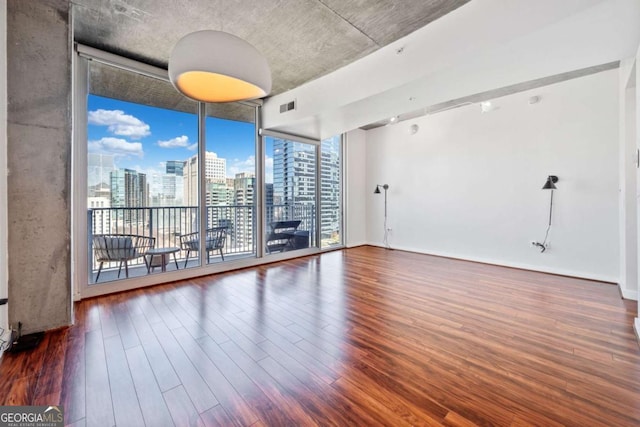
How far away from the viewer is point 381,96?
143 inches

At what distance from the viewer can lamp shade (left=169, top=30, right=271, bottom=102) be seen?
176cm

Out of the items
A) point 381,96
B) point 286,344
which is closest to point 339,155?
point 381,96

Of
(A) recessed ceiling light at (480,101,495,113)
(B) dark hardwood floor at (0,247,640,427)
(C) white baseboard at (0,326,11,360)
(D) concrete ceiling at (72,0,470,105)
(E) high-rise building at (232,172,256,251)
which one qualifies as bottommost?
(B) dark hardwood floor at (0,247,640,427)

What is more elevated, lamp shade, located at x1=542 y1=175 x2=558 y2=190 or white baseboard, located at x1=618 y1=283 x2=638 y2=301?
lamp shade, located at x1=542 y1=175 x2=558 y2=190

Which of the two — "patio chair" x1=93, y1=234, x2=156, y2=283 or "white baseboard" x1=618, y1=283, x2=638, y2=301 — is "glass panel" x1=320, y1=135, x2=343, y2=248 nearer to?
"patio chair" x1=93, y1=234, x2=156, y2=283

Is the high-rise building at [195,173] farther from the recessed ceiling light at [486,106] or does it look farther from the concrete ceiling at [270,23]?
the recessed ceiling light at [486,106]

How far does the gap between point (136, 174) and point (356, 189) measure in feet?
15.0

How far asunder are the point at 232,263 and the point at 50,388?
2.95m

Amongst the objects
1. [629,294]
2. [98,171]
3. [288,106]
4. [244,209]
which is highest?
[288,106]

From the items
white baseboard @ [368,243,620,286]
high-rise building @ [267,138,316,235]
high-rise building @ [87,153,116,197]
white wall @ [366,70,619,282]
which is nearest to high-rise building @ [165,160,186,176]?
high-rise building @ [87,153,116,197]

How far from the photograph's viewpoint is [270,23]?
112 inches

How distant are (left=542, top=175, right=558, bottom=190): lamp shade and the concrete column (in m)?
6.01

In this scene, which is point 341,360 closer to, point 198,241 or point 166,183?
point 198,241

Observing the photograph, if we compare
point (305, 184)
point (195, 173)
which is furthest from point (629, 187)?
point (195, 173)
